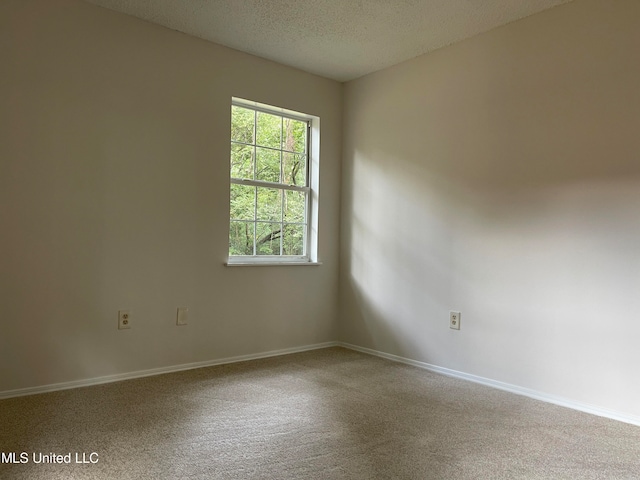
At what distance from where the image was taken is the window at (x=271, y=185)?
3.76 metres

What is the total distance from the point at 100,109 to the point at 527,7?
8.86 ft

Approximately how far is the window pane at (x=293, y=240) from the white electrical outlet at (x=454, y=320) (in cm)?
140

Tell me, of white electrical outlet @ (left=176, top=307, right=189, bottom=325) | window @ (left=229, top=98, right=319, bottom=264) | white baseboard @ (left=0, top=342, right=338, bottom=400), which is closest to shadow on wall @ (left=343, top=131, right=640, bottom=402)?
window @ (left=229, top=98, right=319, bottom=264)

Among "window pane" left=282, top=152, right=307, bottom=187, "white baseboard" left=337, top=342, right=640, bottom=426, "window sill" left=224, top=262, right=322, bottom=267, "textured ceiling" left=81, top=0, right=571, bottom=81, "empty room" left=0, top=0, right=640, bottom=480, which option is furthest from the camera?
"window pane" left=282, top=152, right=307, bottom=187

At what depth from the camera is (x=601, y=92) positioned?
8.91 ft

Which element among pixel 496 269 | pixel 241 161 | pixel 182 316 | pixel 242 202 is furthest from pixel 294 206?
pixel 496 269

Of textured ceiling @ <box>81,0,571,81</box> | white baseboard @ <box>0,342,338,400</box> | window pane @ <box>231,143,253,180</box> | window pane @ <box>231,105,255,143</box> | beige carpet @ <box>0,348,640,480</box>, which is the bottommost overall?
beige carpet @ <box>0,348,640,480</box>

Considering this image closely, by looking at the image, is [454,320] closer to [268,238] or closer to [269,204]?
[268,238]

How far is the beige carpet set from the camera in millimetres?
1934

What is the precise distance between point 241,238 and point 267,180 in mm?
529

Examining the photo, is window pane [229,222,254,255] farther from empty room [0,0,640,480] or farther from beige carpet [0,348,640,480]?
beige carpet [0,348,640,480]

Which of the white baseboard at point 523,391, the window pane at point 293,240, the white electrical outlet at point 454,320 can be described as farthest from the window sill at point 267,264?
the white electrical outlet at point 454,320

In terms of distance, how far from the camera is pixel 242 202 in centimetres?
378

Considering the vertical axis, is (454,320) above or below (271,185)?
below
